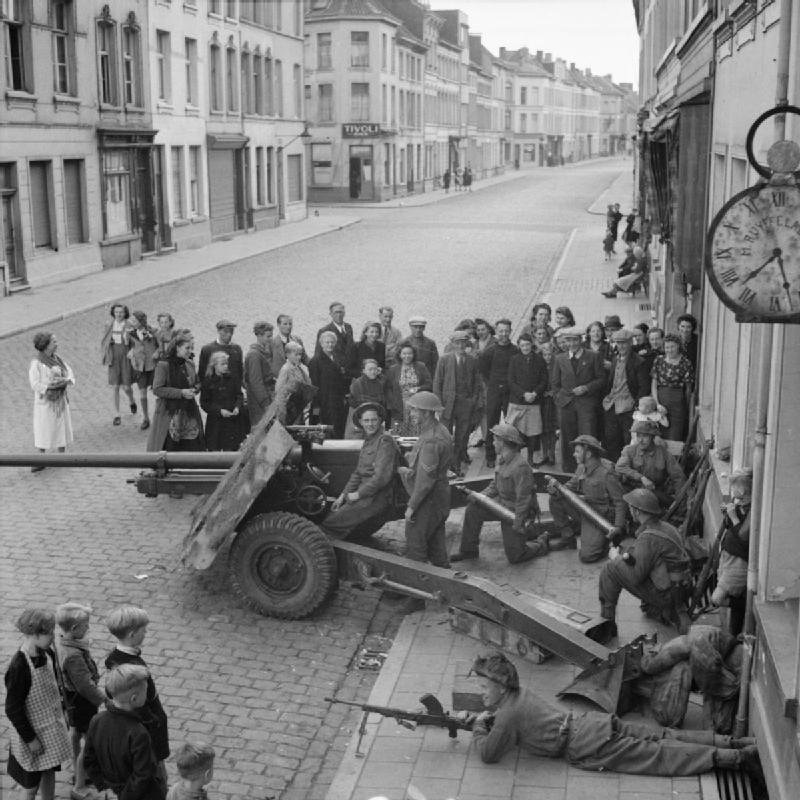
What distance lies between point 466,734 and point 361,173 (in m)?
58.8

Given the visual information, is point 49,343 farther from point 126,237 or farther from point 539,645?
point 126,237

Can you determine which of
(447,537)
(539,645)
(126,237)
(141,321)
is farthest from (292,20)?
(539,645)

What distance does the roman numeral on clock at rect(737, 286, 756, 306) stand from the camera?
17.0 feet

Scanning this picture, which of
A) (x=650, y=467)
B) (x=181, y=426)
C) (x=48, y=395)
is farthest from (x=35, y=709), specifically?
(x=48, y=395)

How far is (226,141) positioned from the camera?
132ft

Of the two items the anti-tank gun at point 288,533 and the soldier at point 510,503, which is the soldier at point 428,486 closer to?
the anti-tank gun at point 288,533

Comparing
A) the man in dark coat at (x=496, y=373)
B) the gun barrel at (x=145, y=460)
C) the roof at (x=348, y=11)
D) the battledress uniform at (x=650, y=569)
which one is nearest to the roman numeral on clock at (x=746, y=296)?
the battledress uniform at (x=650, y=569)


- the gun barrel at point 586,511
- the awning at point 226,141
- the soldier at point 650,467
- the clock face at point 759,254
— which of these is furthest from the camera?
the awning at point 226,141

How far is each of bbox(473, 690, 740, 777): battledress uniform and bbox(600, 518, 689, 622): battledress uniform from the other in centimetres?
168

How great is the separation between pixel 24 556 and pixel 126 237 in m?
24.1

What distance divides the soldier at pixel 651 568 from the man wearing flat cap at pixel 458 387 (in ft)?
15.0

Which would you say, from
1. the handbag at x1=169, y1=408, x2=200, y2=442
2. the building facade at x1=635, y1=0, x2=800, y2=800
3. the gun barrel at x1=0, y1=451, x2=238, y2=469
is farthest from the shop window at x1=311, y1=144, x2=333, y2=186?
the gun barrel at x1=0, y1=451, x2=238, y2=469

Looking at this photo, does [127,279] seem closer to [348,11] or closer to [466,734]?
[466,734]

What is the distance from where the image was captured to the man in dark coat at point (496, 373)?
13.2 meters
